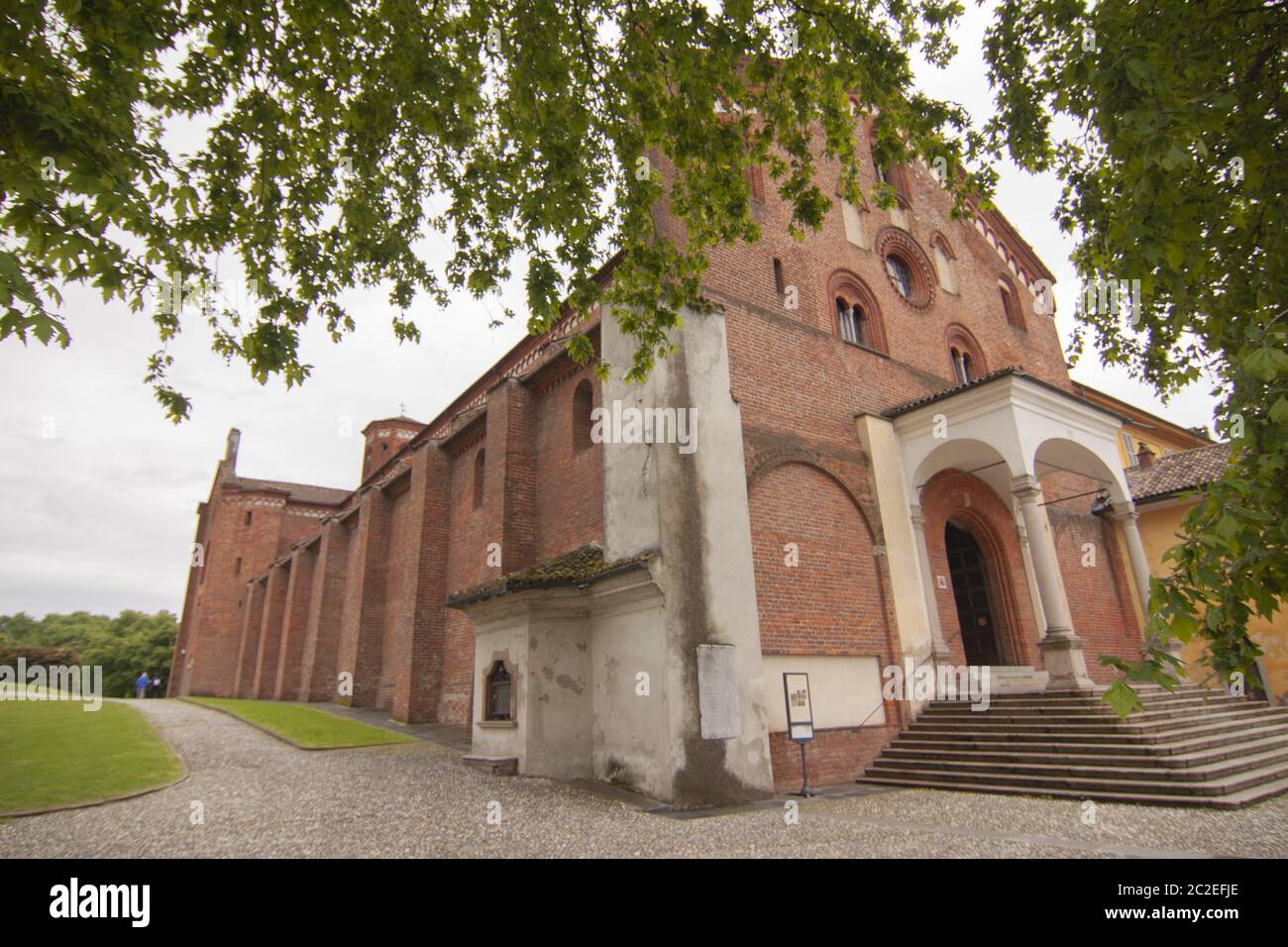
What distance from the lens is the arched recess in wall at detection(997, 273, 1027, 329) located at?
17953mm

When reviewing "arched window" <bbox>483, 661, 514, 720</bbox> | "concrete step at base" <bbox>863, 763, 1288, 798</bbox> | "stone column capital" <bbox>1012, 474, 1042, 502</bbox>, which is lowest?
"concrete step at base" <bbox>863, 763, 1288, 798</bbox>

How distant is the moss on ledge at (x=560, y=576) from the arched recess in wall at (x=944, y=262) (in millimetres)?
11335

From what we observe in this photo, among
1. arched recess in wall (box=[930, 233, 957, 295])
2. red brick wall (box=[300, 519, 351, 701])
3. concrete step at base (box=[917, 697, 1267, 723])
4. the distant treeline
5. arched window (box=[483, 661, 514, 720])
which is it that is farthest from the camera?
the distant treeline

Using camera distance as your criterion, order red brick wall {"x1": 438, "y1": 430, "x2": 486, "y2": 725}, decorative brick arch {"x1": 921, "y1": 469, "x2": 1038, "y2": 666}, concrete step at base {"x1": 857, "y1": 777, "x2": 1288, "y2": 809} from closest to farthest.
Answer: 1. concrete step at base {"x1": 857, "y1": 777, "x2": 1288, "y2": 809}
2. decorative brick arch {"x1": 921, "y1": 469, "x2": 1038, "y2": 666}
3. red brick wall {"x1": 438, "y1": 430, "x2": 486, "y2": 725}

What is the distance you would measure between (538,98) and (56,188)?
4682 millimetres

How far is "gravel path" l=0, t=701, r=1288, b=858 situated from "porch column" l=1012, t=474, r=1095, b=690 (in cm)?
281

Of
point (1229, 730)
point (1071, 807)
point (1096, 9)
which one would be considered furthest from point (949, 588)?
point (1096, 9)

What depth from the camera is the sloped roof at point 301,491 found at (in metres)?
37.8

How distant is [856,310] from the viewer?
46.2 feet

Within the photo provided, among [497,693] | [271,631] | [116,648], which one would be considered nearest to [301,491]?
[271,631]

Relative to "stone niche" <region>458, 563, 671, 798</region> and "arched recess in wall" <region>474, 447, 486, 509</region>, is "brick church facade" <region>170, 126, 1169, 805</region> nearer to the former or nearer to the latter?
"stone niche" <region>458, 563, 671, 798</region>

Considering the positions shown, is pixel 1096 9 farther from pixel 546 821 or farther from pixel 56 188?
pixel 546 821

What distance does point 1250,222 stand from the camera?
5.14 meters

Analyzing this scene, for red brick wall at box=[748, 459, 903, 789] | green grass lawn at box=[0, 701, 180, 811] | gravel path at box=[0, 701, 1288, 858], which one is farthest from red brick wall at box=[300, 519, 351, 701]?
red brick wall at box=[748, 459, 903, 789]
